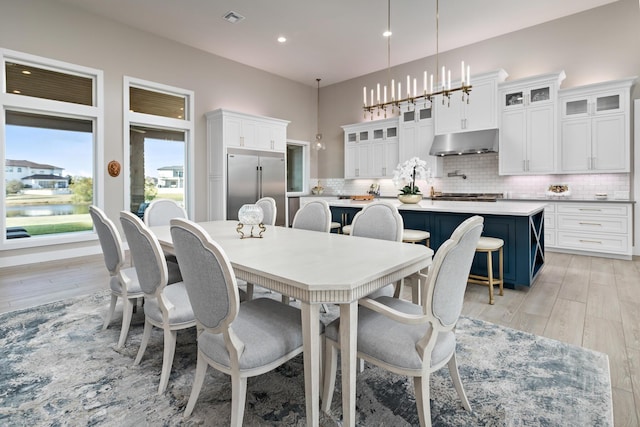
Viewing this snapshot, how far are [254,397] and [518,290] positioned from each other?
286cm

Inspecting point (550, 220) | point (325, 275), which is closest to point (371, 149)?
point (550, 220)

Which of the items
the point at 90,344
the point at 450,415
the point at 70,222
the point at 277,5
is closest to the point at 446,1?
the point at 277,5

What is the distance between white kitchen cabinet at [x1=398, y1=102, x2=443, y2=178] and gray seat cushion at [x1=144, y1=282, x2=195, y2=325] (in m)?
5.33

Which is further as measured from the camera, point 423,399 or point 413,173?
point 413,173

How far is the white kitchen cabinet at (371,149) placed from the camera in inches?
273

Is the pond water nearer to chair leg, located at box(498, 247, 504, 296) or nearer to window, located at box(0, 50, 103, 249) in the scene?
window, located at box(0, 50, 103, 249)

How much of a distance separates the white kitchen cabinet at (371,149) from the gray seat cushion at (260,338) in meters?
5.76

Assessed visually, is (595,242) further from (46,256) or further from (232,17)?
(46,256)

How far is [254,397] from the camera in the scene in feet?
5.43

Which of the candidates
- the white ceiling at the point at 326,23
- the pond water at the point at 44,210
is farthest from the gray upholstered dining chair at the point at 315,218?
the pond water at the point at 44,210

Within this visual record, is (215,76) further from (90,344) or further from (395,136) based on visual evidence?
(90,344)

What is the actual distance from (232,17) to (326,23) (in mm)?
1383

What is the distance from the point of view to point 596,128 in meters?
4.77

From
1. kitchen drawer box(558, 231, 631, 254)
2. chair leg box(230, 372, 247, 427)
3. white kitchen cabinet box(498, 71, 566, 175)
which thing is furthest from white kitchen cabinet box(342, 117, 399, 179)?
chair leg box(230, 372, 247, 427)
